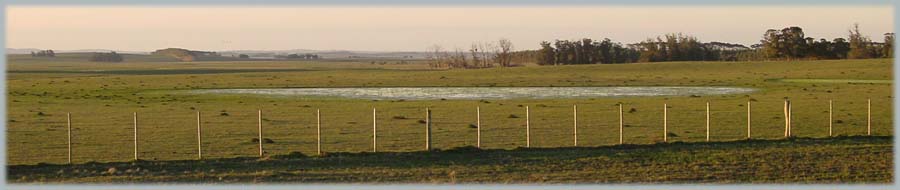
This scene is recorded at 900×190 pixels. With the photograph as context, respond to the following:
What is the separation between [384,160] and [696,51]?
4399 inches

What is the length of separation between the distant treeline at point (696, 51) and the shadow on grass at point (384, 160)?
86.2 metres

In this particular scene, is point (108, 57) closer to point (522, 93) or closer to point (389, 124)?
point (522, 93)

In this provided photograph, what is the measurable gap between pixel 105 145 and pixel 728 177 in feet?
46.8

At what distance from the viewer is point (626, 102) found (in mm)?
45219

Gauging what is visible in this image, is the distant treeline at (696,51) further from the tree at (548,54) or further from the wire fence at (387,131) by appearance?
the wire fence at (387,131)

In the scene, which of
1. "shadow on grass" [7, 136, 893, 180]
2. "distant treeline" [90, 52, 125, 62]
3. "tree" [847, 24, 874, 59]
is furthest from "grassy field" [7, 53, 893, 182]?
"distant treeline" [90, 52, 125, 62]

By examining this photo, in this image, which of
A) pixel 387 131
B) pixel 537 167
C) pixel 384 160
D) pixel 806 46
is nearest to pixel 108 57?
pixel 806 46

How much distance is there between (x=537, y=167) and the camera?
20062 millimetres

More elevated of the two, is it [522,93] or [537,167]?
[522,93]

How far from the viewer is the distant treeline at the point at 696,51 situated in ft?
373

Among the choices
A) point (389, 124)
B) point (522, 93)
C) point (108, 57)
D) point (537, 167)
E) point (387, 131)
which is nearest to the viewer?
point (537, 167)

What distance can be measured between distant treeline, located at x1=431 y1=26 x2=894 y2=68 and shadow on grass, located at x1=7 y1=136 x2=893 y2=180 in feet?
283

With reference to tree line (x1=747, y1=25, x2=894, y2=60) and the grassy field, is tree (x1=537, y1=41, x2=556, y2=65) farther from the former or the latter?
the grassy field

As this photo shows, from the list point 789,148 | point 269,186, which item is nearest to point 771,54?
point 789,148
